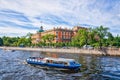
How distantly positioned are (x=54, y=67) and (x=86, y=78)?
1323cm

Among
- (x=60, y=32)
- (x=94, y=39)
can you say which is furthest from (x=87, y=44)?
(x=60, y=32)

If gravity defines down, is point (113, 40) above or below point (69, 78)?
above

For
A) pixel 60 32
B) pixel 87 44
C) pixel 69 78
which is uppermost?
pixel 60 32

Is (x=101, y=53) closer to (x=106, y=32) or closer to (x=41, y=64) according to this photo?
(x=106, y=32)

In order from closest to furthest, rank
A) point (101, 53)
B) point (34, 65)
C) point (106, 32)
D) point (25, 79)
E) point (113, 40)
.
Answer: point (25, 79) → point (34, 65) → point (101, 53) → point (106, 32) → point (113, 40)

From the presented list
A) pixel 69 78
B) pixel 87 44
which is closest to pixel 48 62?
pixel 69 78

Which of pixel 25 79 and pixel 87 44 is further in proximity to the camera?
pixel 87 44

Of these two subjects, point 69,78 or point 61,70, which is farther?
point 61,70

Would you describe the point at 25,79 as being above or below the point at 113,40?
below

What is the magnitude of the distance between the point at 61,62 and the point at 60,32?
117 metres

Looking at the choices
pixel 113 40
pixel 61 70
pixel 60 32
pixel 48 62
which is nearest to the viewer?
pixel 61 70

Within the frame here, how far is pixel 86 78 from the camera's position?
39.0 metres

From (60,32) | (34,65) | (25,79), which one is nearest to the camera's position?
(25,79)

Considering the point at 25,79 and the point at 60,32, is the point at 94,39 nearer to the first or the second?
the point at 60,32
